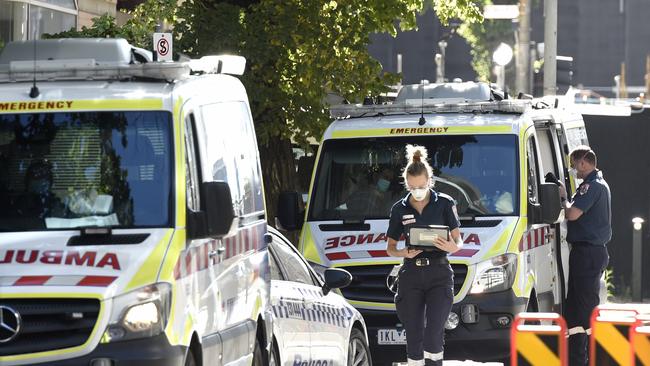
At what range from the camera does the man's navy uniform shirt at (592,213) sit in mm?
14812

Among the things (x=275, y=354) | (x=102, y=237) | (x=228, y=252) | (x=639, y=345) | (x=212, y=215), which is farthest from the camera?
(x=275, y=354)

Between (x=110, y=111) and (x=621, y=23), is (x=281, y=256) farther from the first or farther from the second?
(x=621, y=23)

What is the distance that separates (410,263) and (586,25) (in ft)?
290

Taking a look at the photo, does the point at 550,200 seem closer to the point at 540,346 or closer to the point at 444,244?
the point at 444,244

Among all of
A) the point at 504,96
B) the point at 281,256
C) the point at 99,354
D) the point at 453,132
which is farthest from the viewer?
the point at 504,96

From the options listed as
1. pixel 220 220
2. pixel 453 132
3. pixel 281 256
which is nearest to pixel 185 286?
pixel 220 220

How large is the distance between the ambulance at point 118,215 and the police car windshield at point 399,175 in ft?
12.6

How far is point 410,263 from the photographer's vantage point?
468 inches

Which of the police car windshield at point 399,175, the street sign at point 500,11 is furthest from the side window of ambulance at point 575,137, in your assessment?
the street sign at point 500,11

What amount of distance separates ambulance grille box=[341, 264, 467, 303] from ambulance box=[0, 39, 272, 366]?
11.4ft

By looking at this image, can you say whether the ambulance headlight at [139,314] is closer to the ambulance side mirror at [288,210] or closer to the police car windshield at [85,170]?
the police car windshield at [85,170]

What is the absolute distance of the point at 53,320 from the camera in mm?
8195

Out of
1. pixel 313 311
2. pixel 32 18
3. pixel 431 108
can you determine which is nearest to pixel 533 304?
pixel 431 108

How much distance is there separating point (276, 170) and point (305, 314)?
26.1 ft
